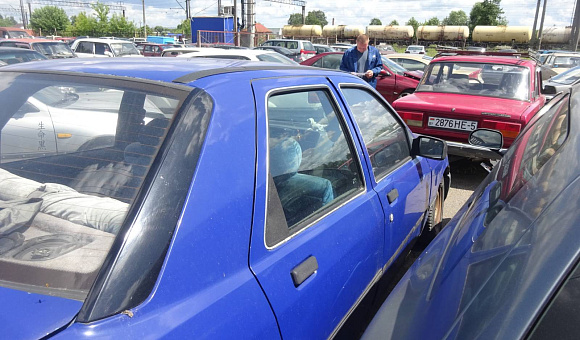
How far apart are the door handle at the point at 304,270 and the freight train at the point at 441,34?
46.9m


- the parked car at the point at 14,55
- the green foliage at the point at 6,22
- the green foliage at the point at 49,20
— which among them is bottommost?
the parked car at the point at 14,55

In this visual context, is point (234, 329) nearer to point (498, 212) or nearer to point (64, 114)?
point (498, 212)

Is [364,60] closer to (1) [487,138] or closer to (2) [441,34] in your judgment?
(1) [487,138]

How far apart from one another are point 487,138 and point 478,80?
3.77 metres

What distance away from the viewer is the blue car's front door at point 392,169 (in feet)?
7.70

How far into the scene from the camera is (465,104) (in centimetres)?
584

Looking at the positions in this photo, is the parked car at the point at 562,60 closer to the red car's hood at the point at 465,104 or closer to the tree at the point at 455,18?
the red car's hood at the point at 465,104

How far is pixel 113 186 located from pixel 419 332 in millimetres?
1009

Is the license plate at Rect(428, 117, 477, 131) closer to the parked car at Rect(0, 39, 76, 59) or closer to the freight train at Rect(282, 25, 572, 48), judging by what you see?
the parked car at Rect(0, 39, 76, 59)

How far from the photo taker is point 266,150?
1.50 m

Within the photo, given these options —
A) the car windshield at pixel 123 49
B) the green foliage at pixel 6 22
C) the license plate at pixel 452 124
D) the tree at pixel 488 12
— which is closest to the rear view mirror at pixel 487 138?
the license plate at pixel 452 124

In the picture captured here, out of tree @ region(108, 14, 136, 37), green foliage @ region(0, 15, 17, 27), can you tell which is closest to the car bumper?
tree @ region(108, 14, 136, 37)

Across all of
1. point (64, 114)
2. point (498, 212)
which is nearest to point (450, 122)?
point (498, 212)

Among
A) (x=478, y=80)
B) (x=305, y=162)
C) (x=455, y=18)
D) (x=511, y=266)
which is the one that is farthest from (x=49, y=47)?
(x=455, y=18)
